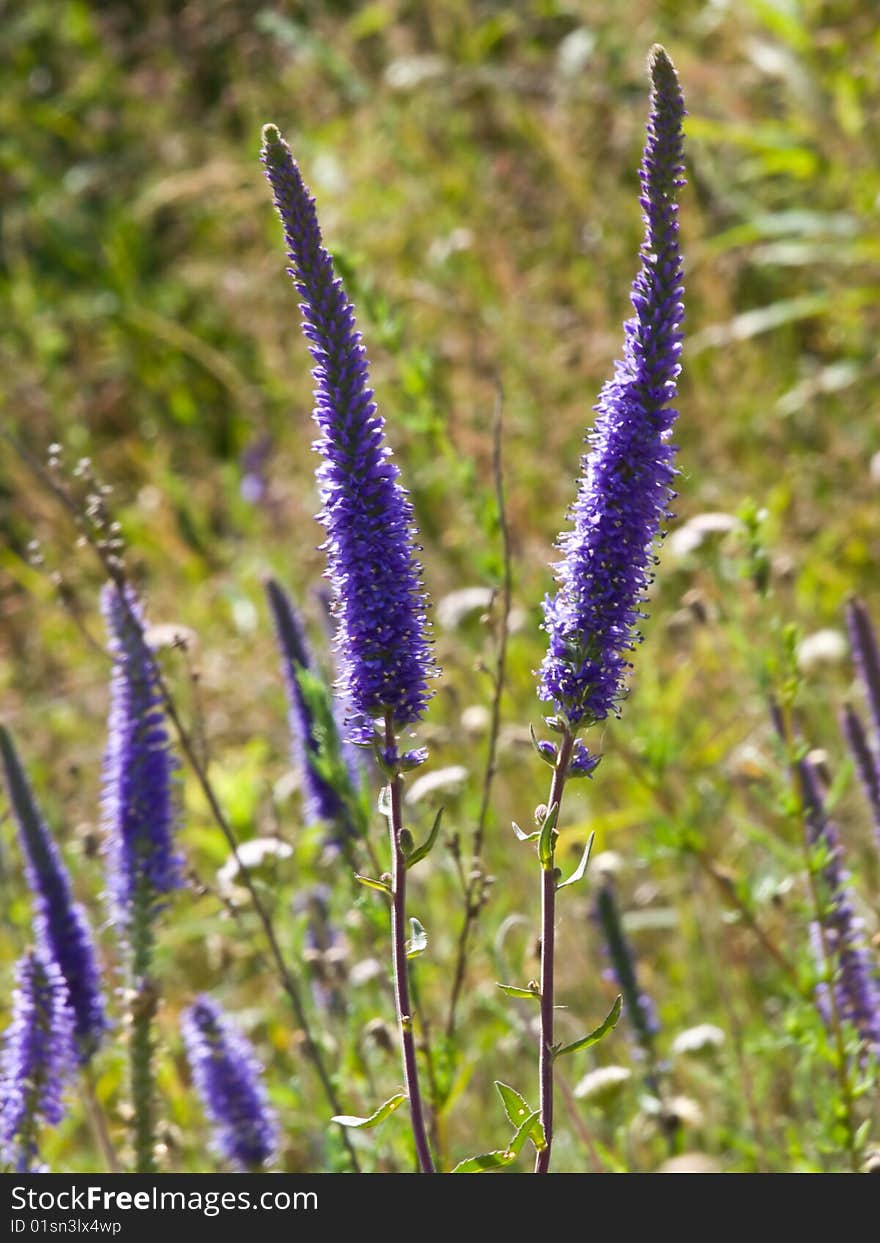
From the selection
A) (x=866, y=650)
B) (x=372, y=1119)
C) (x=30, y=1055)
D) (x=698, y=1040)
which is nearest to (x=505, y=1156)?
(x=372, y=1119)

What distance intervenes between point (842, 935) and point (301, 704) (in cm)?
115

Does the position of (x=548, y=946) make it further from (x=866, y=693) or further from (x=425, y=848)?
(x=866, y=693)

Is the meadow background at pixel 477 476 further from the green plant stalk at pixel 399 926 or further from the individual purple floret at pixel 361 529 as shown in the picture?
the individual purple floret at pixel 361 529

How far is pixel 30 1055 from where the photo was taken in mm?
2574

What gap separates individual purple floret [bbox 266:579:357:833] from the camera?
3.10m

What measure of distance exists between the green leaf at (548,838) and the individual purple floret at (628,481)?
0.11 metres

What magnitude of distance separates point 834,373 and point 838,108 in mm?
1075

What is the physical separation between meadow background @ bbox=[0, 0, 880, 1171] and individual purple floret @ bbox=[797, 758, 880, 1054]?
9 centimetres

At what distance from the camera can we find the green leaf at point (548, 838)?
184 cm

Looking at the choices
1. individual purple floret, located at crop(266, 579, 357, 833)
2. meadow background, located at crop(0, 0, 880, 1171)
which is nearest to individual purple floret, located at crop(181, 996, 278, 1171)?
meadow background, located at crop(0, 0, 880, 1171)

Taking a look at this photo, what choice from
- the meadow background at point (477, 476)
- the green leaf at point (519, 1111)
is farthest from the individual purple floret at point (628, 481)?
the meadow background at point (477, 476)

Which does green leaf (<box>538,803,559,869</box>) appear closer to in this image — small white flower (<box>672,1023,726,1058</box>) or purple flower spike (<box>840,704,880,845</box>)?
purple flower spike (<box>840,704,880,845</box>)

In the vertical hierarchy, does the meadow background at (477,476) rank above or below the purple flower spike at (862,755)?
above

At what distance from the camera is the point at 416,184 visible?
24.3ft
